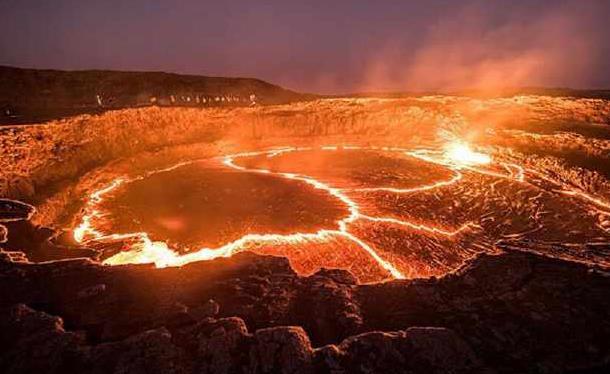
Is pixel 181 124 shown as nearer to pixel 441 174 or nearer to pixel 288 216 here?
pixel 288 216

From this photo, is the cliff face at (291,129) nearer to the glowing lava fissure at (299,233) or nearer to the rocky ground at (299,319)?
the glowing lava fissure at (299,233)

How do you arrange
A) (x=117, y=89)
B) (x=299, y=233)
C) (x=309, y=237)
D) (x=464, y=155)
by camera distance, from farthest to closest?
1. (x=117, y=89)
2. (x=464, y=155)
3. (x=299, y=233)
4. (x=309, y=237)

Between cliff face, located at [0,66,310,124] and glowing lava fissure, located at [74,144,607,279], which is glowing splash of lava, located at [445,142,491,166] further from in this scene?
cliff face, located at [0,66,310,124]

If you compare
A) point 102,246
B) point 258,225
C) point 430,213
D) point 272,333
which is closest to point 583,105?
point 430,213

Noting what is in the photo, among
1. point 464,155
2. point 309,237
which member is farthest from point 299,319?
point 464,155

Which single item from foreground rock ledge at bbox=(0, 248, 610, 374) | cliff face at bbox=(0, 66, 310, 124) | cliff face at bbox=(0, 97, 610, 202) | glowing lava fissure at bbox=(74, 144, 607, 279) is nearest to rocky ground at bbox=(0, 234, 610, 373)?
foreground rock ledge at bbox=(0, 248, 610, 374)

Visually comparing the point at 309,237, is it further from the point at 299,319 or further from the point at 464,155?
the point at 464,155

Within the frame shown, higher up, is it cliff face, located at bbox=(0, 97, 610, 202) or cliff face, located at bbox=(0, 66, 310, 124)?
cliff face, located at bbox=(0, 66, 310, 124)
